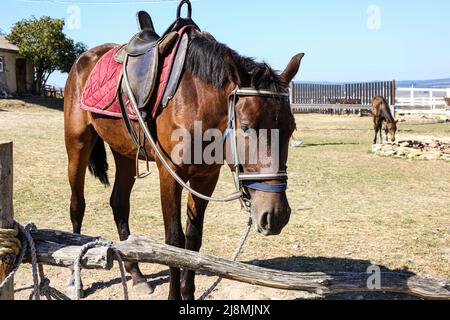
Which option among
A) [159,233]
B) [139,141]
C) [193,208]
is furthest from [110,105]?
[159,233]

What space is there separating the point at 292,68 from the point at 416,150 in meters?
11.0

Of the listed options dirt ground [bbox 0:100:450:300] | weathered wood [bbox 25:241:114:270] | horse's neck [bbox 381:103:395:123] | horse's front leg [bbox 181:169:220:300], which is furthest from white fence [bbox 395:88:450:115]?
weathered wood [bbox 25:241:114:270]

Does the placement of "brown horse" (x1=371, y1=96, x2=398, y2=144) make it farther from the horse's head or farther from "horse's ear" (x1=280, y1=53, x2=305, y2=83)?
the horse's head

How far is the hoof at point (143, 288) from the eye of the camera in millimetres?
4175

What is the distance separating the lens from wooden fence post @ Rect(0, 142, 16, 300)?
2.30m

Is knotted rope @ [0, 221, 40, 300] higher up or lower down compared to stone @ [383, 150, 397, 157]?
higher up

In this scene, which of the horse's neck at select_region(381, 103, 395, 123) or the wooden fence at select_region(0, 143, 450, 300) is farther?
the horse's neck at select_region(381, 103, 395, 123)

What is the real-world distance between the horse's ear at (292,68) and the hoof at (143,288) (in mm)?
2335

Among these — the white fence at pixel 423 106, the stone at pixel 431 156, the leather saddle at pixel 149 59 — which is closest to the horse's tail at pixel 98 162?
the leather saddle at pixel 149 59

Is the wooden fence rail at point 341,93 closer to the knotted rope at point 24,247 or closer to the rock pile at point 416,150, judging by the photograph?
the rock pile at point 416,150

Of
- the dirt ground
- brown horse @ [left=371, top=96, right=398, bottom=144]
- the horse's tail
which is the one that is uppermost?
brown horse @ [left=371, top=96, right=398, bottom=144]

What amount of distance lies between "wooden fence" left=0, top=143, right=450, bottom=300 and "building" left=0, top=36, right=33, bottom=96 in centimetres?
3185
